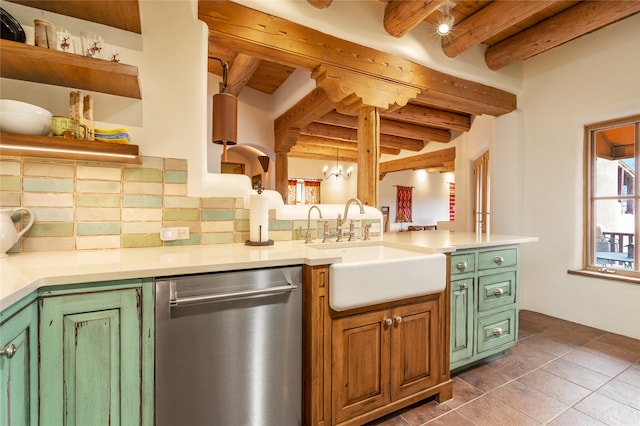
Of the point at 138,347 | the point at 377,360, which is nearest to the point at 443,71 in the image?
the point at 377,360

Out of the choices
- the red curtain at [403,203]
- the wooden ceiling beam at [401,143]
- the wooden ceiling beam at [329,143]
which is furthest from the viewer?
the red curtain at [403,203]

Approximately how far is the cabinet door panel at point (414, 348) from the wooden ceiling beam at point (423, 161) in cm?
445

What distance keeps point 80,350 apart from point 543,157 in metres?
4.04

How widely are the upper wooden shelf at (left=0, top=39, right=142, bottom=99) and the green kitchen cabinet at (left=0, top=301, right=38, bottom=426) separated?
1.03m

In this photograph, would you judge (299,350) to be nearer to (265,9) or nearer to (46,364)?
(46,364)

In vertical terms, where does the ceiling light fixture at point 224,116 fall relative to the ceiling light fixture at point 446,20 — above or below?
below

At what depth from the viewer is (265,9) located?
2.05 metres

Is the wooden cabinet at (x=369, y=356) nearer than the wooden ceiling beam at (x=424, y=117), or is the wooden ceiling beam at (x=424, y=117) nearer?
the wooden cabinet at (x=369, y=356)

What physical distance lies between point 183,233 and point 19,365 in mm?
926

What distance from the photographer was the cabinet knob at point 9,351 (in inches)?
32.4

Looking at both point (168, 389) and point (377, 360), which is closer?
point (168, 389)

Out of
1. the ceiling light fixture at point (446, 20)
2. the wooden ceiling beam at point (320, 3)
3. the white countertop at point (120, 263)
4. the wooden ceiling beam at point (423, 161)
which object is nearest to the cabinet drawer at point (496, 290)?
the white countertop at point (120, 263)

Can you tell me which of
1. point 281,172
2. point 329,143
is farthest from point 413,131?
point 281,172

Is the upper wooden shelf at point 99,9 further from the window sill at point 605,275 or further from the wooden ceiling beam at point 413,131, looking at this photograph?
the window sill at point 605,275
